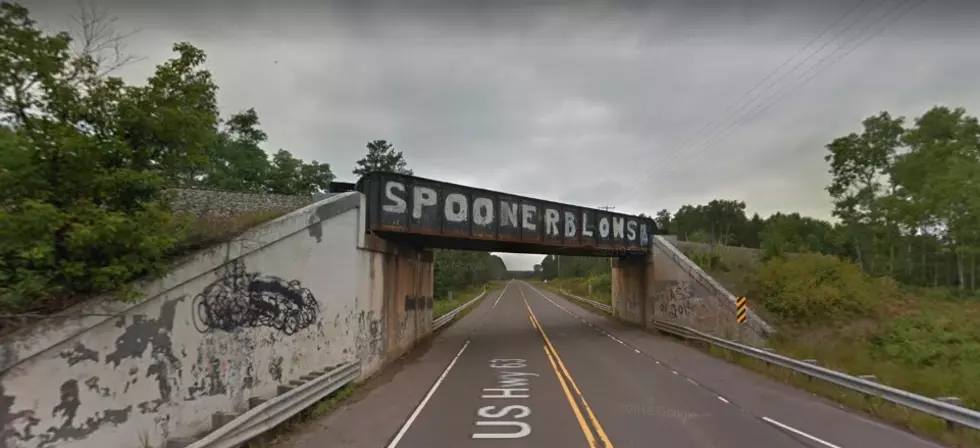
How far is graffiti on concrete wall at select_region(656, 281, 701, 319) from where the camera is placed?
2577cm

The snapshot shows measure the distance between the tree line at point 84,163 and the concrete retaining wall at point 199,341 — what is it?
24.0 inches

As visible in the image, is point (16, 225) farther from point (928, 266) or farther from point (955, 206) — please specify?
point (928, 266)

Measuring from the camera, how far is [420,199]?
1816 cm

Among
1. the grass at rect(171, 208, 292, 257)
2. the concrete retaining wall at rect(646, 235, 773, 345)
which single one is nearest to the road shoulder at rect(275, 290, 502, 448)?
the grass at rect(171, 208, 292, 257)

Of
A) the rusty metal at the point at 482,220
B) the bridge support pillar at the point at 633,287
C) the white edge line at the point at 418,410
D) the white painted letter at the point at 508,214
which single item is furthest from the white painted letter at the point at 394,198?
the bridge support pillar at the point at 633,287

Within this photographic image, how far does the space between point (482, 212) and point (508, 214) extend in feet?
5.53

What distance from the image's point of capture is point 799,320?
25.0 m

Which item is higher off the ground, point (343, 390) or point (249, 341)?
point (249, 341)

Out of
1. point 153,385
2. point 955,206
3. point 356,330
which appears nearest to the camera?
point 153,385

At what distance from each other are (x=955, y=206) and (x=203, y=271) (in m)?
53.7

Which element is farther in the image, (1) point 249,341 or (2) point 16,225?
(1) point 249,341

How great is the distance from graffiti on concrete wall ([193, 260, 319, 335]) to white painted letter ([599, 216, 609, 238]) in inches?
709

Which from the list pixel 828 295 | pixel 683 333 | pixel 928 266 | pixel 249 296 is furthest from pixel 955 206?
pixel 249 296

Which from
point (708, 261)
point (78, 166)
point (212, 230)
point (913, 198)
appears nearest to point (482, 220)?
point (212, 230)
